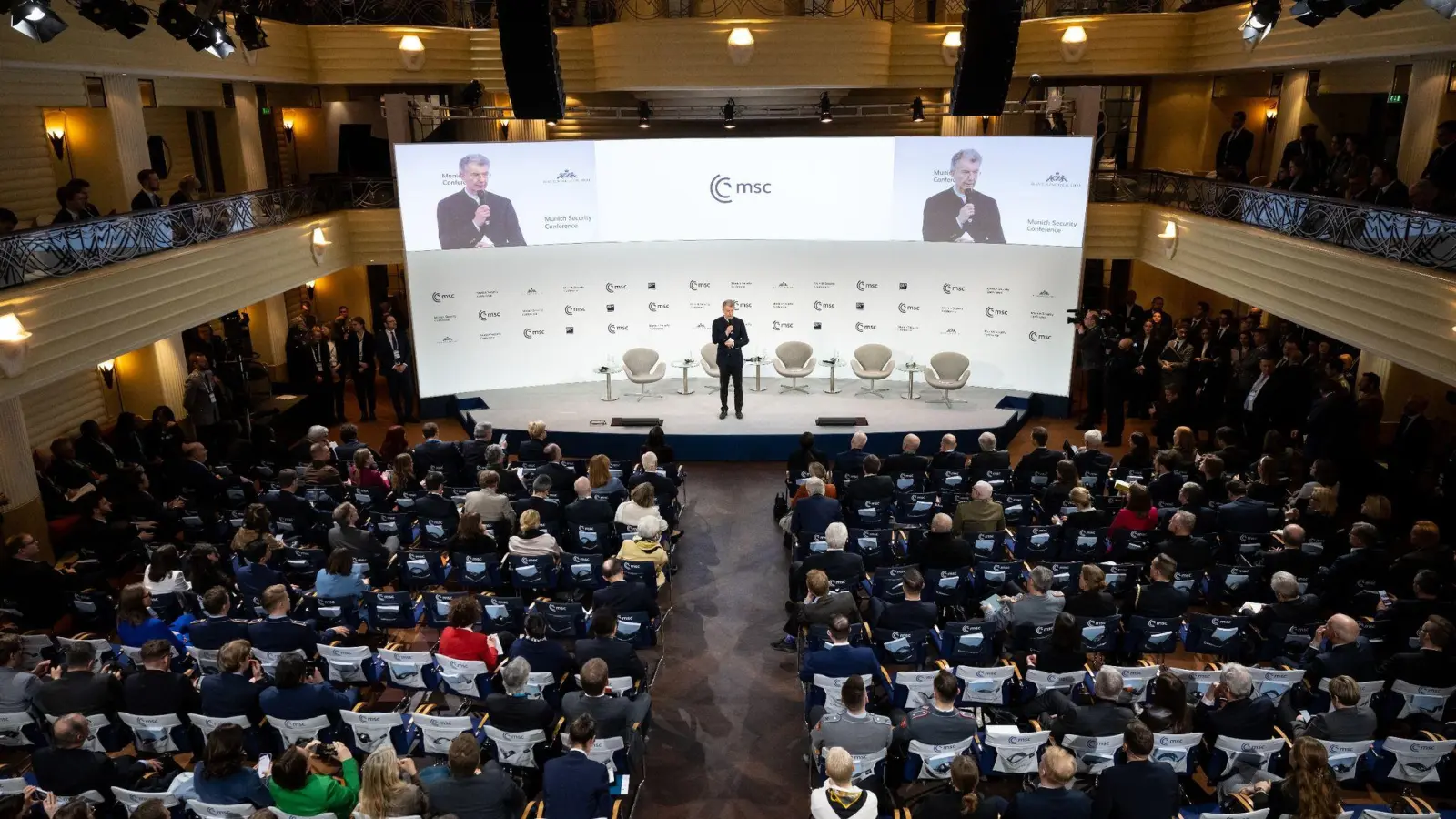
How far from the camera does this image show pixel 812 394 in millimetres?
14977

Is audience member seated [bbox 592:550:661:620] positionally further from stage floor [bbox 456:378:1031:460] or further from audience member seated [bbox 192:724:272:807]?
stage floor [bbox 456:378:1031:460]

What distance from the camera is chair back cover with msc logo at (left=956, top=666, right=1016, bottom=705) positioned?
6.16m

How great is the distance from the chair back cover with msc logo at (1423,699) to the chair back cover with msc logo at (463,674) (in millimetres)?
5348

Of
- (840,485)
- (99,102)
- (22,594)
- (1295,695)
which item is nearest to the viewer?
(1295,695)

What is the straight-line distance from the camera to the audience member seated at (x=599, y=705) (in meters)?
5.71

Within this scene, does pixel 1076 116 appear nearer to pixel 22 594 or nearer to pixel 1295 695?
pixel 1295 695

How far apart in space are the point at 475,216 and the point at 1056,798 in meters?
11.1

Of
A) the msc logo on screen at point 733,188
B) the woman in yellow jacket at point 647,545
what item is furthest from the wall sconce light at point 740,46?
the woman in yellow jacket at point 647,545

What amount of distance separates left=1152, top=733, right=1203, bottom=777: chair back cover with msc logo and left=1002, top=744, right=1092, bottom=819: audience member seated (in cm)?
74

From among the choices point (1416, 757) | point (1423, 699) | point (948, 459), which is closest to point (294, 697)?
point (1416, 757)

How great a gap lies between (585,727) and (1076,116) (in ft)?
38.3

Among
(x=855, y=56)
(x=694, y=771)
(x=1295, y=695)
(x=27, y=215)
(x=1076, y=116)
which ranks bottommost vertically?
(x=694, y=771)

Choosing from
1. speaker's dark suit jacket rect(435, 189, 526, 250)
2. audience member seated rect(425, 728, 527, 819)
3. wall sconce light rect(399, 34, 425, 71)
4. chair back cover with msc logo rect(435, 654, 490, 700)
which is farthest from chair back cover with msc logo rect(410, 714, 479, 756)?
wall sconce light rect(399, 34, 425, 71)

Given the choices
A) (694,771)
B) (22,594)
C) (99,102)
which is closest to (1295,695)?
(694,771)
